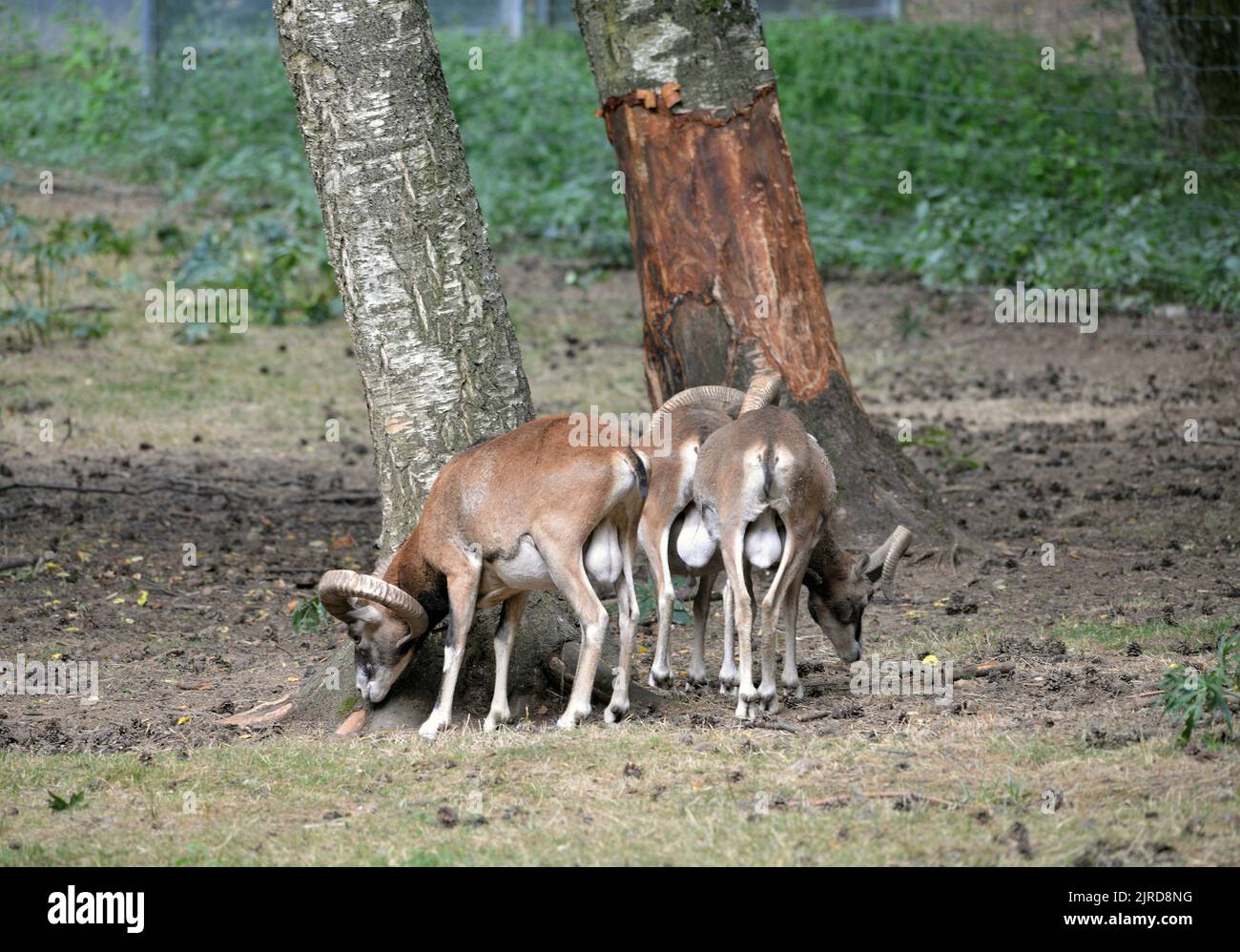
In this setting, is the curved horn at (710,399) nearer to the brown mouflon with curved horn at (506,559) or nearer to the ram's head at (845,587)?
the ram's head at (845,587)

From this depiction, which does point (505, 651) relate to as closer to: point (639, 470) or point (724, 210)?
point (639, 470)

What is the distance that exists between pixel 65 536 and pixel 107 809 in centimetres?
417

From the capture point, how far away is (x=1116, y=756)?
5.18 meters

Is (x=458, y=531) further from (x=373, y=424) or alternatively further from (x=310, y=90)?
(x=310, y=90)

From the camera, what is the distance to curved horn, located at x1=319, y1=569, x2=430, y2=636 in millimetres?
5938

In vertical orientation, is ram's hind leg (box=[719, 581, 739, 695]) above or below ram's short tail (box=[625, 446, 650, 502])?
below

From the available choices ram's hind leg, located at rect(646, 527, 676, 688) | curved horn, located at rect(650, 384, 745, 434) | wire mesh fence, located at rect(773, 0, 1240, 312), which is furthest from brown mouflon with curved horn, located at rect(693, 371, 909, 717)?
wire mesh fence, located at rect(773, 0, 1240, 312)

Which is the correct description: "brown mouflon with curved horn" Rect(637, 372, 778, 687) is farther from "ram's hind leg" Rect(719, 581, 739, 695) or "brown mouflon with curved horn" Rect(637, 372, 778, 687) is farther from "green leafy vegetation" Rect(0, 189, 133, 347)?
"green leafy vegetation" Rect(0, 189, 133, 347)

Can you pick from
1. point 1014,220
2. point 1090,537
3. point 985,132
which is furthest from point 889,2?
point 1090,537

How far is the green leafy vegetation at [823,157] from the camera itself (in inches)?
585

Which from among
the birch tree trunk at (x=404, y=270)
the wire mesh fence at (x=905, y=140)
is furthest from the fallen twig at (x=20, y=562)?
the wire mesh fence at (x=905, y=140)

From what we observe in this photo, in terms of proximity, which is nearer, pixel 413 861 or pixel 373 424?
pixel 413 861

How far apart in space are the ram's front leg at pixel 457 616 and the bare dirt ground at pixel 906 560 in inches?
7.8

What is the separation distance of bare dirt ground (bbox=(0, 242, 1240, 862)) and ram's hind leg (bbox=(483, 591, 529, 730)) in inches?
6.0
